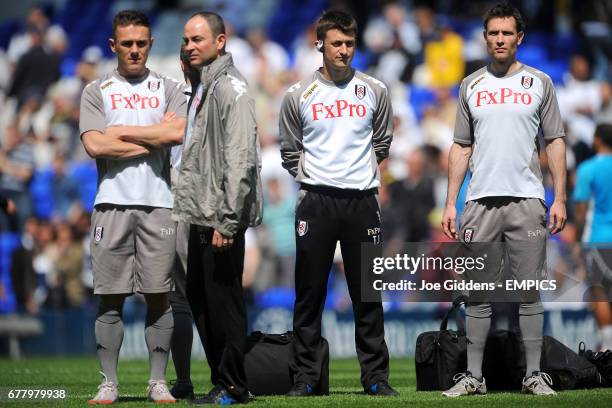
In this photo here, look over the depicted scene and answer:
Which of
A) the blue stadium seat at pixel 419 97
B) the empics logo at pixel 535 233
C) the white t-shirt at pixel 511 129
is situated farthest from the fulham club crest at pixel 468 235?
the blue stadium seat at pixel 419 97

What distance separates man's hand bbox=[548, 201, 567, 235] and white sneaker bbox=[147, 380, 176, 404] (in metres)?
2.69

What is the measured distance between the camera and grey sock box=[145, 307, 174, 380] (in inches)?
334

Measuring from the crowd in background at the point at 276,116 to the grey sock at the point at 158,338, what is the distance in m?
7.01

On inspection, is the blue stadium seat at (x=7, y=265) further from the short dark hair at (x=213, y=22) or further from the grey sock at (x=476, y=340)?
the short dark hair at (x=213, y=22)

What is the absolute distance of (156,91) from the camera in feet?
28.3

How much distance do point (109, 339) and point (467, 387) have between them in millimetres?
2348

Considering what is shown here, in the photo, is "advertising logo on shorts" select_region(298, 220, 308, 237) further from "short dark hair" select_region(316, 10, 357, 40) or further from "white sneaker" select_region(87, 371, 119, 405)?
"white sneaker" select_region(87, 371, 119, 405)

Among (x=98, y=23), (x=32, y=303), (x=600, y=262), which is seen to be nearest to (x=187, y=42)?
(x=600, y=262)

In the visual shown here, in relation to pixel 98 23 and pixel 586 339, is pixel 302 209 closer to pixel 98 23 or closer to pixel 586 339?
pixel 586 339

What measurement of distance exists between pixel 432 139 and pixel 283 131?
885 cm

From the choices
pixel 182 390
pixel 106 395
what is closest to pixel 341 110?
pixel 182 390

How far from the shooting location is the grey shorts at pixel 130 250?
27.4 ft

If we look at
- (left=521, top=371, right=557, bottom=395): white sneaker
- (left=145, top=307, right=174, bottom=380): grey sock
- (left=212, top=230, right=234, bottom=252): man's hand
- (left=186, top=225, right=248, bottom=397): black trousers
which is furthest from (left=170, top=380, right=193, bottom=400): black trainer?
(left=521, top=371, right=557, bottom=395): white sneaker

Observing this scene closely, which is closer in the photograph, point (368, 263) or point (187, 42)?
point (187, 42)
